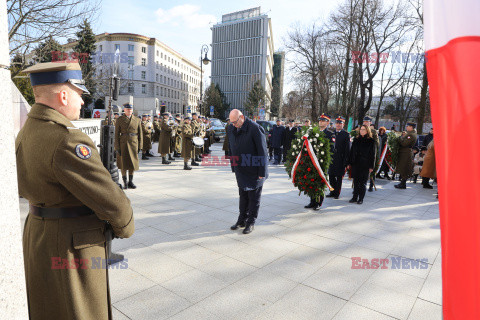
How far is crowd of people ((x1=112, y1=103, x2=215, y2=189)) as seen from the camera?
841cm

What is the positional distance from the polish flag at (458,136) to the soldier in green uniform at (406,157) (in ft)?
35.0

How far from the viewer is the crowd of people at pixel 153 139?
8414mm

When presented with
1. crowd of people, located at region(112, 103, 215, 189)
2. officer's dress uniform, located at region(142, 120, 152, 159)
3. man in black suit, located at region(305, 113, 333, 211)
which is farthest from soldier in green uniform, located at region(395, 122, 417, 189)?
officer's dress uniform, located at region(142, 120, 152, 159)

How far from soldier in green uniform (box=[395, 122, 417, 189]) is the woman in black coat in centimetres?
350

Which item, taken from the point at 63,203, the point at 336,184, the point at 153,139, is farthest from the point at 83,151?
the point at 153,139

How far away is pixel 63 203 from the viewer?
5.99ft

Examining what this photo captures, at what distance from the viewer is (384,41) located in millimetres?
24234

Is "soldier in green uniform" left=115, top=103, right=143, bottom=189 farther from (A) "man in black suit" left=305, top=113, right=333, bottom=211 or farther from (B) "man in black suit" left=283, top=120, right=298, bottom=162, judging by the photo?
(B) "man in black suit" left=283, top=120, right=298, bottom=162

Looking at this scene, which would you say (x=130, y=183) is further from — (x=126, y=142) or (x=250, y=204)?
(x=250, y=204)

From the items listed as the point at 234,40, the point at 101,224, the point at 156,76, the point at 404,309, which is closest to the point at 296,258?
the point at 404,309

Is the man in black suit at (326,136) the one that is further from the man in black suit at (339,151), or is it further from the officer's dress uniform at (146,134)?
the officer's dress uniform at (146,134)

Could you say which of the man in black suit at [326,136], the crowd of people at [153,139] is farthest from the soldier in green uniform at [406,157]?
the crowd of people at [153,139]

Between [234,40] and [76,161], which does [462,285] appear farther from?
[234,40]

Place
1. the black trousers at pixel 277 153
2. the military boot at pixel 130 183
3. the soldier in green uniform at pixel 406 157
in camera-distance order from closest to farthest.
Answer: the military boot at pixel 130 183 → the soldier in green uniform at pixel 406 157 → the black trousers at pixel 277 153
